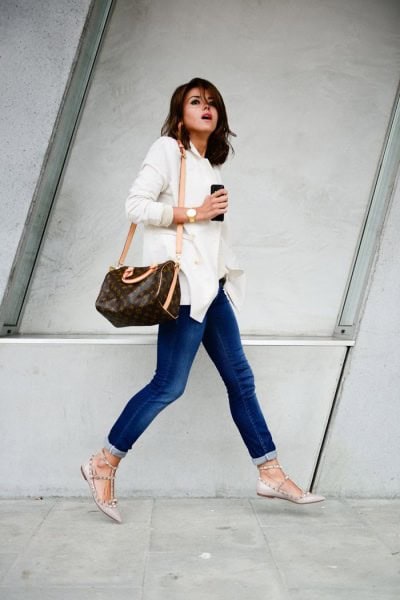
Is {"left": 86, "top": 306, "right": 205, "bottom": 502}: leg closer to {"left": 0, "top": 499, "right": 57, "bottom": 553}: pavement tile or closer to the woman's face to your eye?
{"left": 0, "top": 499, "right": 57, "bottom": 553}: pavement tile

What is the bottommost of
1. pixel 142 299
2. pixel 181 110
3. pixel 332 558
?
pixel 332 558

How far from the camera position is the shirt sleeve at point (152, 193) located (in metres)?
3.60

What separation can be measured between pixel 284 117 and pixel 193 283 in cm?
190

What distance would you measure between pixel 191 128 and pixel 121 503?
193 cm

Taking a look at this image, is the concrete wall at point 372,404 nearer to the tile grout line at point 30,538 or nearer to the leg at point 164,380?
the leg at point 164,380

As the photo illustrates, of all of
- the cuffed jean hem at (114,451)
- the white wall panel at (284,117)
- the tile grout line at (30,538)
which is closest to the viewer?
the tile grout line at (30,538)

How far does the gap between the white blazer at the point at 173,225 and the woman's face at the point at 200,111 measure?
11cm

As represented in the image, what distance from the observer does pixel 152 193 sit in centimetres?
367

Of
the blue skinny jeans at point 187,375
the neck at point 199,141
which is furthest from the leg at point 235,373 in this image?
the neck at point 199,141

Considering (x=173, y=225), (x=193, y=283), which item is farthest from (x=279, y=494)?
(x=173, y=225)

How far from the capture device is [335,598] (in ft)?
9.54

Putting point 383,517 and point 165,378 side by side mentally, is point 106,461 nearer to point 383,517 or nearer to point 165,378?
point 165,378

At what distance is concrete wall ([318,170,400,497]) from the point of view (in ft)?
14.3

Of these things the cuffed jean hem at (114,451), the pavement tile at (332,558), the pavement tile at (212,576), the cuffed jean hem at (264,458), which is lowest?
the pavement tile at (212,576)
